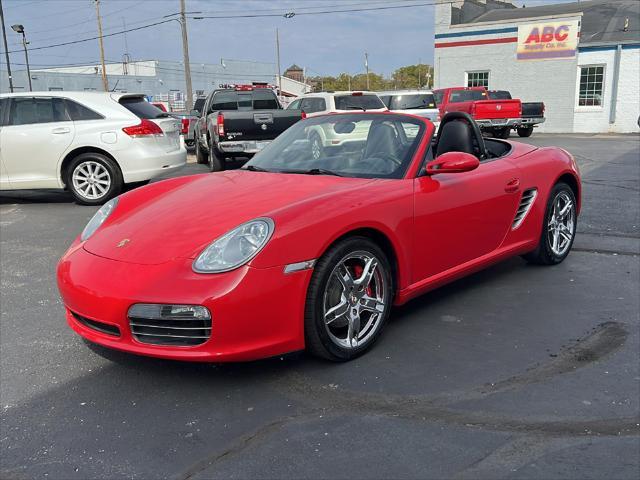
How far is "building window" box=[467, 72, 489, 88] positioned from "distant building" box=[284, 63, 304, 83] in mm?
80906

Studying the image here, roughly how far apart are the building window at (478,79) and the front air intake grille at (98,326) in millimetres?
30484

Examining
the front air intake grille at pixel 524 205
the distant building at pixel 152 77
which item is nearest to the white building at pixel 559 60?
Answer: the front air intake grille at pixel 524 205

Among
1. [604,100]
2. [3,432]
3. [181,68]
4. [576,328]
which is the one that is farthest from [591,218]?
[181,68]

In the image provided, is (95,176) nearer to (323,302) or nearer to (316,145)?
(316,145)

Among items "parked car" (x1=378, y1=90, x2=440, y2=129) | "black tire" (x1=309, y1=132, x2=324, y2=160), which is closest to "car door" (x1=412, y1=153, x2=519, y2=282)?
"black tire" (x1=309, y1=132, x2=324, y2=160)

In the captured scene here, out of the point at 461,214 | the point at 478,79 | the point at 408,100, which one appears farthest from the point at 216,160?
the point at 478,79

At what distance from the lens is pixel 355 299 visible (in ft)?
11.1

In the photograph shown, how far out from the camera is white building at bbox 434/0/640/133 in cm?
2670

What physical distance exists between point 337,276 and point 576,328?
5.59 feet

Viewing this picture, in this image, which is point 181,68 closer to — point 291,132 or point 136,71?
point 136,71

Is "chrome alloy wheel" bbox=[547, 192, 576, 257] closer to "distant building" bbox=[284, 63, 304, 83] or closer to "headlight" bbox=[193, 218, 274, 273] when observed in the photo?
"headlight" bbox=[193, 218, 274, 273]

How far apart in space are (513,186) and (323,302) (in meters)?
2.07

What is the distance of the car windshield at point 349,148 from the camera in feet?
12.9

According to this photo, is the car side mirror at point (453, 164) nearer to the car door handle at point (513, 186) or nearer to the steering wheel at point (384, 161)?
the steering wheel at point (384, 161)
